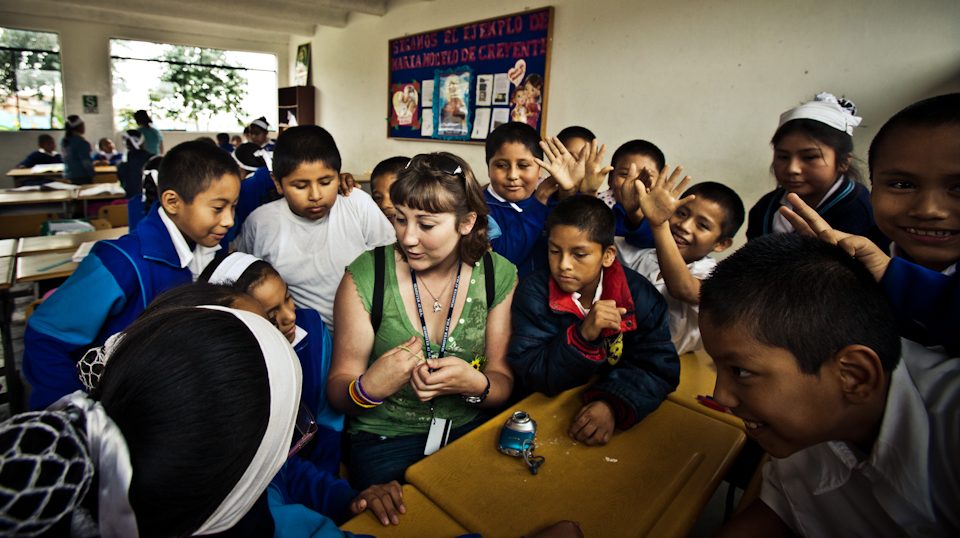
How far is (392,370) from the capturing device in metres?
1.26

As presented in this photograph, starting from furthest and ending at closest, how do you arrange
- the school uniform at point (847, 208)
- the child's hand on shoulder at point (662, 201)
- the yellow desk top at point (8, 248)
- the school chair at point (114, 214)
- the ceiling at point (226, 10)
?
1. the ceiling at point (226, 10)
2. the school chair at point (114, 214)
3. the yellow desk top at point (8, 248)
4. the school uniform at point (847, 208)
5. the child's hand on shoulder at point (662, 201)

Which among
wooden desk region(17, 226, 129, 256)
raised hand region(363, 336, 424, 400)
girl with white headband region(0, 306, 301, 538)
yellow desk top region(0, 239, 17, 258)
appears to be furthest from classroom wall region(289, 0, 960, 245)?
yellow desk top region(0, 239, 17, 258)

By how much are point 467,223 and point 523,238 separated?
2.12 feet

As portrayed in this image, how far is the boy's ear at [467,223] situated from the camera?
155 cm

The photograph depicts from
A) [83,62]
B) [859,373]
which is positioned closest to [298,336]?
[859,373]

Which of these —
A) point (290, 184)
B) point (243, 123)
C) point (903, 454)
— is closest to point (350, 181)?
point (290, 184)

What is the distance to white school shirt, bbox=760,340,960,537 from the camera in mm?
730

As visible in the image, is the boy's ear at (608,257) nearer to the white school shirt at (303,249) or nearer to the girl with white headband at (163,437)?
the white school shirt at (303,249)

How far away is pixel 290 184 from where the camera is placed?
82.7 inches

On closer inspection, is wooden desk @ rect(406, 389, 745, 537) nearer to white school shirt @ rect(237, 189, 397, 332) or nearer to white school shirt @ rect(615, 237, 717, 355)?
white school shirt @ rect(615, 237, 717, 355)

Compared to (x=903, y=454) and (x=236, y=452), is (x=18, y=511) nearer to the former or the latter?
(x=236, y=452)

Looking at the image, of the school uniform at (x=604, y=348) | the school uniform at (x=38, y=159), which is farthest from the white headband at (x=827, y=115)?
the school uniform at (x=38, y=159)

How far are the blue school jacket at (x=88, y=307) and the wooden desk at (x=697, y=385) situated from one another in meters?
1.55

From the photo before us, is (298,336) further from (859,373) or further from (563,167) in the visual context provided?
(859,373)
